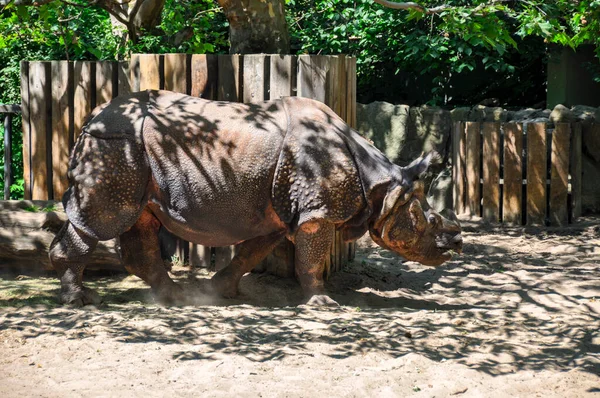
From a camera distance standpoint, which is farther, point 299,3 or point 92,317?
point 299,3

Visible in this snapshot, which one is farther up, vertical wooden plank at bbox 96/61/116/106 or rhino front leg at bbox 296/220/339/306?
vertical wooden plank at bbox 96/61/116/106

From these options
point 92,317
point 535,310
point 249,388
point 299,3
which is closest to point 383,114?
point 299,3

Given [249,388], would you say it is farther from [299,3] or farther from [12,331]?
[299,3]

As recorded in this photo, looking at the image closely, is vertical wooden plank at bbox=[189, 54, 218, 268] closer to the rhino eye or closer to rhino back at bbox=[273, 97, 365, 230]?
rhino back at bbox=[273, 97, 365, 230]

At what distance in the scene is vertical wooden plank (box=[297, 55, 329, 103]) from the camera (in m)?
8.52

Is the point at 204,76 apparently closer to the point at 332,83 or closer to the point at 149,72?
the point at 149,72

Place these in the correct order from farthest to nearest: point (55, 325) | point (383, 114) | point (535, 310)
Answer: point (383, 114) < point (535, 310) < point (55, 325)

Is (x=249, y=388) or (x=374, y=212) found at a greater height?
(x=374, y=212)

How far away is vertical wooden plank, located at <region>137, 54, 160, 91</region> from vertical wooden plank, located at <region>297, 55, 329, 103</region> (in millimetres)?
1429

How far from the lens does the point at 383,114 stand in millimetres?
13609

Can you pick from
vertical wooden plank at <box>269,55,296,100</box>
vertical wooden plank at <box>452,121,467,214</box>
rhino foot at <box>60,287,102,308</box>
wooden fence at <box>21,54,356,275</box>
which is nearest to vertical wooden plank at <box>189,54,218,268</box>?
wooden fence at <box>21,54,356,275</box>

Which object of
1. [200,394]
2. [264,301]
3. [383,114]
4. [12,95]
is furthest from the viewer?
[12,95]

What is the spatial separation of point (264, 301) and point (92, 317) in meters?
1.93

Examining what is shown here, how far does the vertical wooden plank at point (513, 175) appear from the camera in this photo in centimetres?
1223
